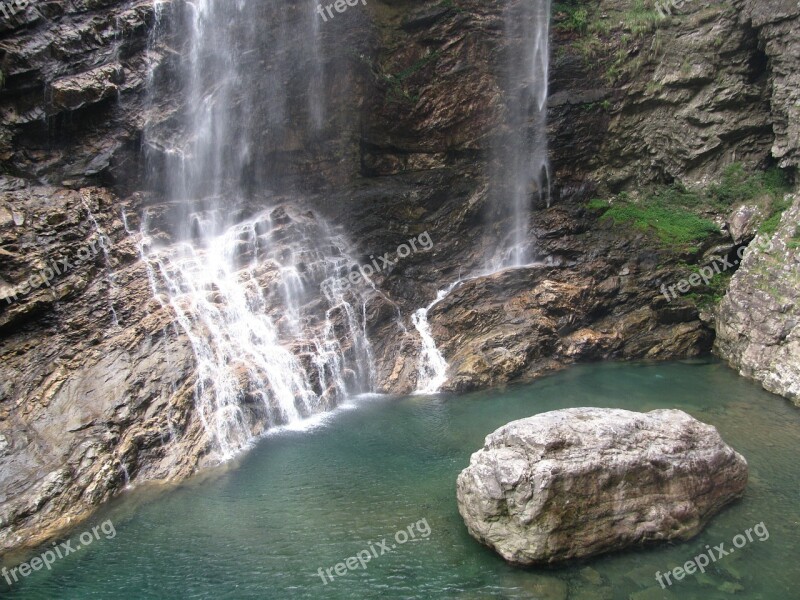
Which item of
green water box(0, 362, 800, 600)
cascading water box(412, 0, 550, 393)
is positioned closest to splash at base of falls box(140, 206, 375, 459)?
green water box(0, 362, 800, 600)

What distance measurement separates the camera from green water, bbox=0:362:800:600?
7617 millimetres

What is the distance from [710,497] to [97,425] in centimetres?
1159

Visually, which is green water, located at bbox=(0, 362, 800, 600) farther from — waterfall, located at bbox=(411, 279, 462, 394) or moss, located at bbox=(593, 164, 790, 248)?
moss, located at bbox=(593, 164, 790, 248)

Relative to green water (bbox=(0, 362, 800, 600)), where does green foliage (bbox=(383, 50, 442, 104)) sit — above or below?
above

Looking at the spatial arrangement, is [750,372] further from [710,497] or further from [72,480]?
[72,480]

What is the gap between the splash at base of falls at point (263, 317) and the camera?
14.0 metres

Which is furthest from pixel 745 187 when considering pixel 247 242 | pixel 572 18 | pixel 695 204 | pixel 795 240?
pixel 247 242

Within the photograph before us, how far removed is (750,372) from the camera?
615 inches

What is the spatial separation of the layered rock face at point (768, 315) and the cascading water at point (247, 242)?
36.0 ft

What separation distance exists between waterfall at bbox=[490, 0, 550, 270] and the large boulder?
1423 cm

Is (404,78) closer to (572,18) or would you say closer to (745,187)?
(572,18)

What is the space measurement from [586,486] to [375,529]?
11.5 feet

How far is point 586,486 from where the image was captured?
25.3 feet

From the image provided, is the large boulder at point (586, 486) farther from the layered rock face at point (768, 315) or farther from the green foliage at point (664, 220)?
the green foliage at point (664, 220)
